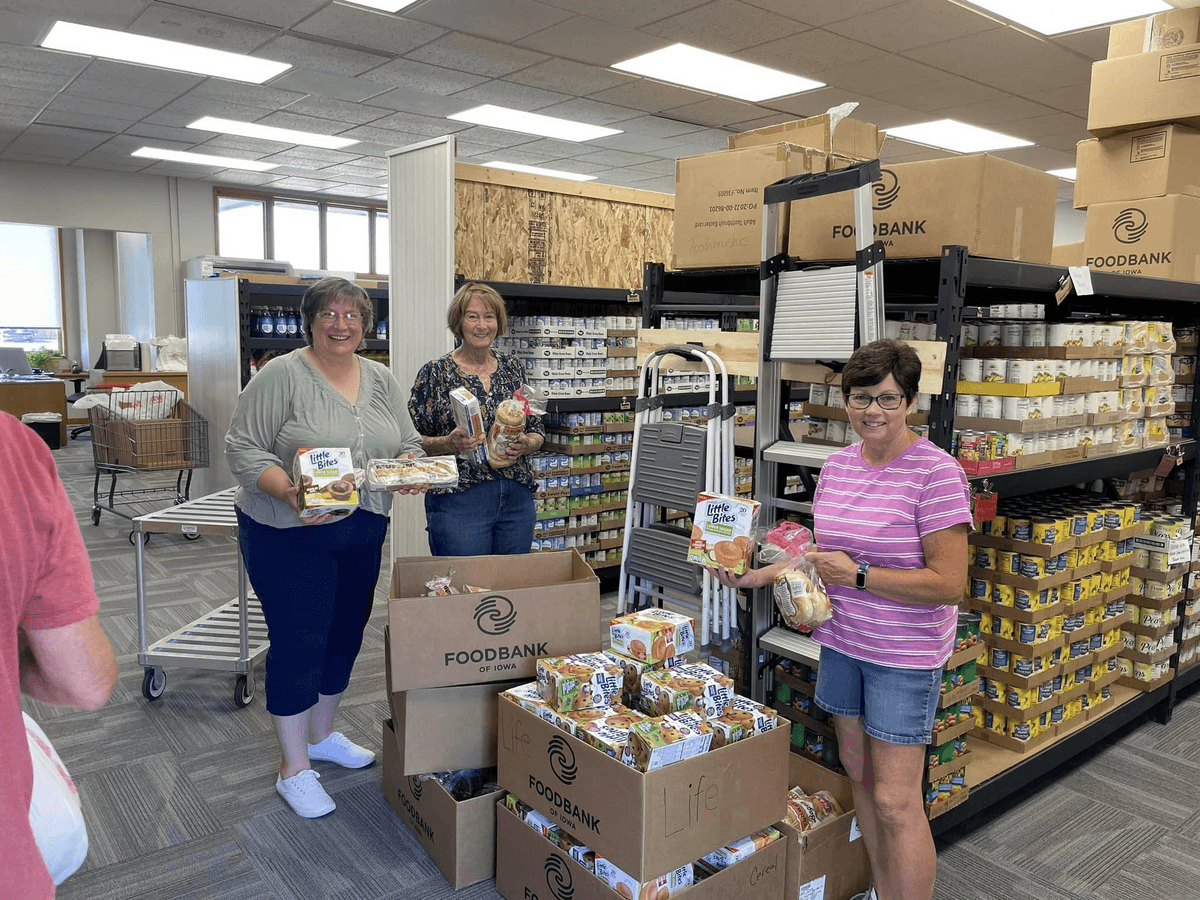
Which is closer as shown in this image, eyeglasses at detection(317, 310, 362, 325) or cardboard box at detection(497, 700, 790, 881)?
cardboard box at detection(497, 700, 790, 881)

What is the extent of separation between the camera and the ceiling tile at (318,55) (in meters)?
6.22

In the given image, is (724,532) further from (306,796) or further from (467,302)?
(306,796)

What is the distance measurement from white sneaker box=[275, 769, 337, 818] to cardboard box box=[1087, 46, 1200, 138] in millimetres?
4014

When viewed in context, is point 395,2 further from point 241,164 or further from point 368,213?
point 368,213

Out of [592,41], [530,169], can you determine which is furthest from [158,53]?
[530,169]

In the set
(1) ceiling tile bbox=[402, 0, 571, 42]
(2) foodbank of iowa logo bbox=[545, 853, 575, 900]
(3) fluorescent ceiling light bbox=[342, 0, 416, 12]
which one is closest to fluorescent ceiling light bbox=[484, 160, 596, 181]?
(1) ceiling tile bbox=[402, 0, 571, 42]

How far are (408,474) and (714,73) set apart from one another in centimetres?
532

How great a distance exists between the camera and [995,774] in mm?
2766

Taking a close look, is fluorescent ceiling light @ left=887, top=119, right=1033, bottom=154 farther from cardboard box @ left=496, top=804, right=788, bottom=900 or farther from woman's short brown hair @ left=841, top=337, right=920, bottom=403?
cardboard box @ left=496, top=804, right=788, bottom=900

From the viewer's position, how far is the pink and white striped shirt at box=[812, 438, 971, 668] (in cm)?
187

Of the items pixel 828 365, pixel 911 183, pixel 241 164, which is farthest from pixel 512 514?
pixel 241 164

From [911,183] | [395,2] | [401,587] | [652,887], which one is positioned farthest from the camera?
[395,2]

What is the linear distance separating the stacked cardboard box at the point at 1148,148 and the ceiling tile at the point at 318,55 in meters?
4.95

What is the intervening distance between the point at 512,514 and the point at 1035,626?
183cm
